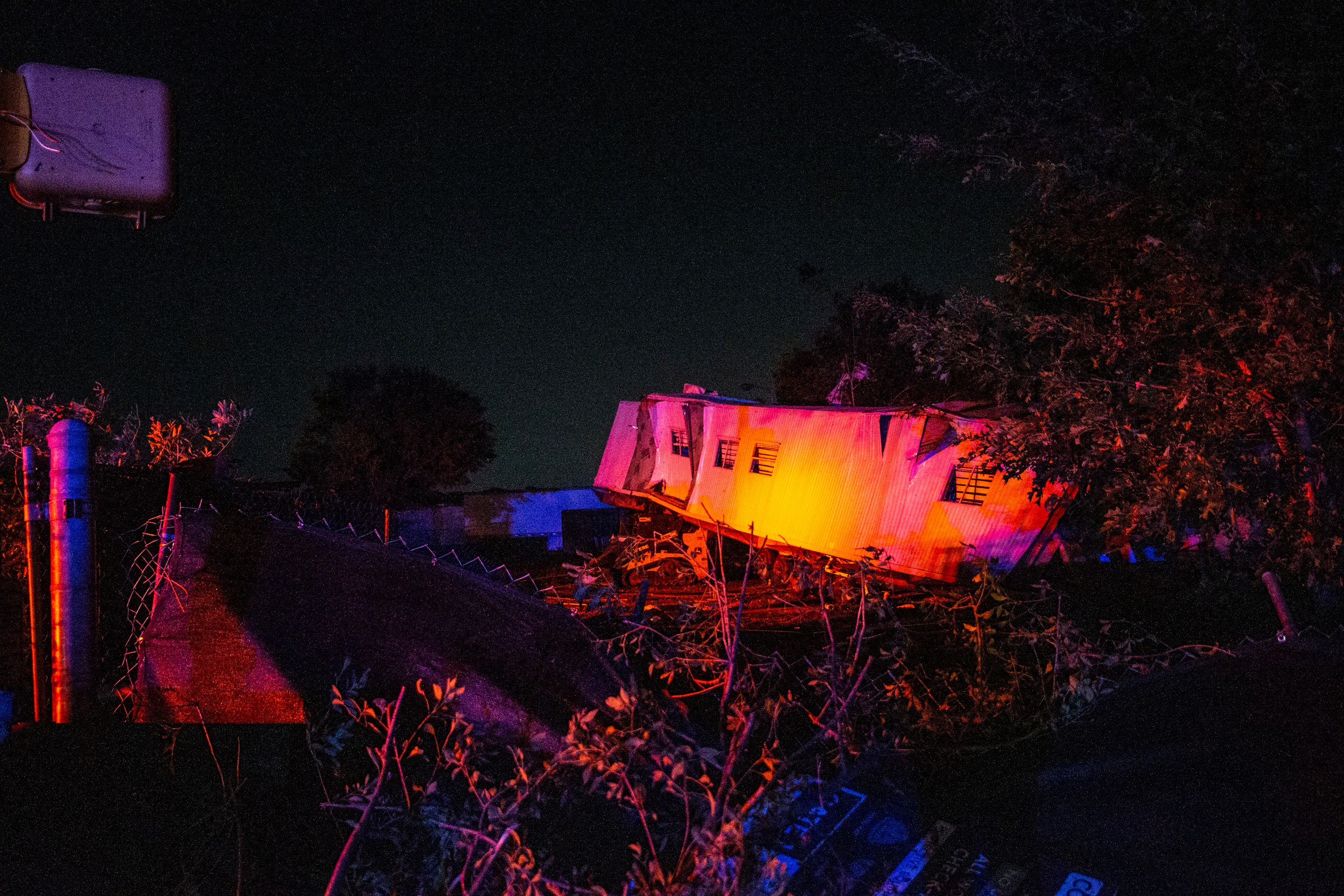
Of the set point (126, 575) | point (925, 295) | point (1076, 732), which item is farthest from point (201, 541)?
point (925, 295)

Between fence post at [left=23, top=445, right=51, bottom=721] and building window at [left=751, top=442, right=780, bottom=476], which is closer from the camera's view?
fence post at [left=23, top=445, right=51, bottom=721]

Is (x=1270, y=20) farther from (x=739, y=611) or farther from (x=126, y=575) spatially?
(x=126, y=575)

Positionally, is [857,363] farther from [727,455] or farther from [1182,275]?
[1182,275]

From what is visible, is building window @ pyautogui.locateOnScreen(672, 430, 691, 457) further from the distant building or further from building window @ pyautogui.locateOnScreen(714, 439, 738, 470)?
the distant building

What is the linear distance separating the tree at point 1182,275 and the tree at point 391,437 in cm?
3090

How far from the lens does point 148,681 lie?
4.36 m

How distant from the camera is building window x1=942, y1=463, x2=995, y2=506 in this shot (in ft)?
38.1

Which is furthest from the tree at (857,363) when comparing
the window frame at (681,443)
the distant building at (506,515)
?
the distant building at (506,515)

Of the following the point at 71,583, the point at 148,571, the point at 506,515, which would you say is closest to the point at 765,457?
the point at 148,571

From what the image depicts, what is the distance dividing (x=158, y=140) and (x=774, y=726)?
2706mm

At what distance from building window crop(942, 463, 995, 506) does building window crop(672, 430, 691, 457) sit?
723 centimetres

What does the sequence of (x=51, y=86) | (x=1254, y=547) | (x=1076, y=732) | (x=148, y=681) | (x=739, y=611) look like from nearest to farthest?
(x=51, y=86) < (x=739, y=611) < (x=148, y=681) < (x=1076, y=732) < (x=1254, y=547)

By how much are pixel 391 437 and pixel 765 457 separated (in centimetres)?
2467

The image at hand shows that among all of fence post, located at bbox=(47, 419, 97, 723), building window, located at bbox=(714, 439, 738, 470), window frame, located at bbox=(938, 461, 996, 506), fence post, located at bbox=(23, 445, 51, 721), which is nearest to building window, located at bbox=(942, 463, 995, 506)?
window frame, located at bbox=(938, 461, 996, 506)
